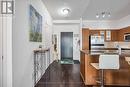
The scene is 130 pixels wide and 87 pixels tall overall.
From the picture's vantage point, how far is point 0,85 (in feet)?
9.32

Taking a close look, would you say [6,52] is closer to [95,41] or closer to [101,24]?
[95,41]

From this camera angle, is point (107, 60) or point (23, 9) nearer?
point (23, 9)

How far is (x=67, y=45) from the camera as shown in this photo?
11.9m

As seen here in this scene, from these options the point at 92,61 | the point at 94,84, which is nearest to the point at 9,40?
A: the point at 92,61

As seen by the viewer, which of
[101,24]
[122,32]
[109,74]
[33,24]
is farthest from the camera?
[101,24]

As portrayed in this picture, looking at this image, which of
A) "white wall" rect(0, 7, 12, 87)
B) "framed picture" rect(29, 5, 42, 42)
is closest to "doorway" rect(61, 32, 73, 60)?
"framed picture" rect(29, 5, 42, 42)

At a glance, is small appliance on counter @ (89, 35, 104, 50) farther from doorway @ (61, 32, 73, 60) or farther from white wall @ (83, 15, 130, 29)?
doorway @ (61, 32, 73, 60)

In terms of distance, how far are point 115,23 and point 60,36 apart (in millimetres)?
3871

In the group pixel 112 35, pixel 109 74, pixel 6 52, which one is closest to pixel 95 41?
A: pixel 112 35

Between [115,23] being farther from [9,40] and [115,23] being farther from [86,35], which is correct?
[9,40]

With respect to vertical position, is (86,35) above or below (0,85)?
above

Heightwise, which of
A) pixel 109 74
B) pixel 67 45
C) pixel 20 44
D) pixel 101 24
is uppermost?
pixel 101 24

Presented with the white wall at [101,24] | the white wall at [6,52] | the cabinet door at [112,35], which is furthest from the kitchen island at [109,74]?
the white wall at [101,24]

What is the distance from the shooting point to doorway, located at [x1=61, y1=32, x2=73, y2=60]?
38.8 feet
